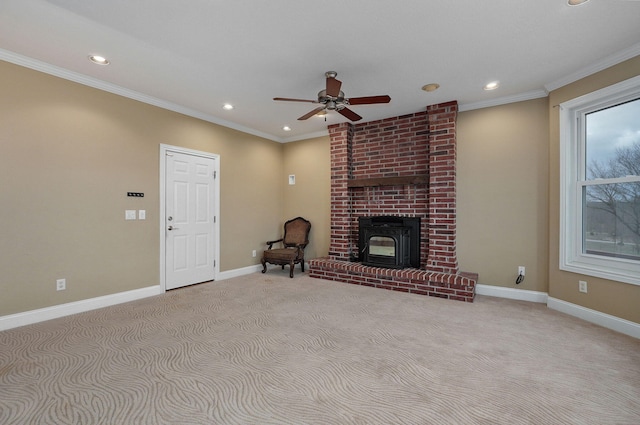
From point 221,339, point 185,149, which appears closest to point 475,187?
point 221,339

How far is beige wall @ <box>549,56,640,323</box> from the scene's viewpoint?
272 centimetres

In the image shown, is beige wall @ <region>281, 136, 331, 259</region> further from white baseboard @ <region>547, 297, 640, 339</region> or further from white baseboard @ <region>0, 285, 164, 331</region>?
white baseboard @ <region>547, 297, 640, 339</region>

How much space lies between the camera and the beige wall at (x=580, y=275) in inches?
107

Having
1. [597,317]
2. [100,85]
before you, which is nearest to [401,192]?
[597,317]

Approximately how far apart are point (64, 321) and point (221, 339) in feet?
6.05

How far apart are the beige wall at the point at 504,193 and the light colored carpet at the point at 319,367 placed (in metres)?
0.72

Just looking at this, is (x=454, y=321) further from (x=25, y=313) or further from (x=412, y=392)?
(x=25, y=313)

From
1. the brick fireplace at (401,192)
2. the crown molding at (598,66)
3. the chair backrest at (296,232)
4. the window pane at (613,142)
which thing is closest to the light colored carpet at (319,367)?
the brick fireplace at (401,192)

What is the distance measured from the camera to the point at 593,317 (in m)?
2.96

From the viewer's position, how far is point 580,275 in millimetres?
3141

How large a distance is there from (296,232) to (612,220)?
4462 mm

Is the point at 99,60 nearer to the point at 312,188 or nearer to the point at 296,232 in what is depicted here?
the point at 312,188

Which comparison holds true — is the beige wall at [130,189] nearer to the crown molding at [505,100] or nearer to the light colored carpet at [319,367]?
the crown molding at [505,100]

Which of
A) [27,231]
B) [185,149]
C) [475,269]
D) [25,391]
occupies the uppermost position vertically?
[185,149]
